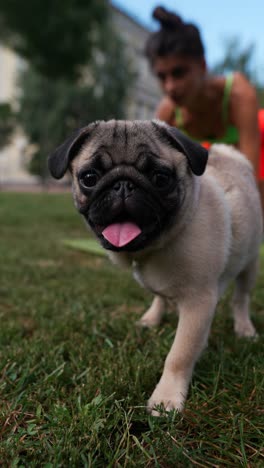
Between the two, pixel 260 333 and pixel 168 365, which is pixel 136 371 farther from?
pixel 260 333

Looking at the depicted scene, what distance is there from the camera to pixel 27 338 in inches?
98.0

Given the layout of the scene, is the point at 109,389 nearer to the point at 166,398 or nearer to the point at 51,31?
the point at 166,398

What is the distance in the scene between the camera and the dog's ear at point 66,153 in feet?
6.25

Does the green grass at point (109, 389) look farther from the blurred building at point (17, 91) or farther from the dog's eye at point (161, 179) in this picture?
the blurred building at point (17, 91)

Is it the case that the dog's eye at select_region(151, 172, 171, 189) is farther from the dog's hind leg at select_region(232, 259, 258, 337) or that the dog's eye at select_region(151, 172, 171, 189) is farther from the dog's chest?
the dog's hind leg at select_region(232, 259, 258, 337)

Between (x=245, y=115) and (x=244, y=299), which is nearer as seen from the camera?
(x=244, y=299)

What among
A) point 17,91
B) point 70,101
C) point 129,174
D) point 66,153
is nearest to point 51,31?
point 66,153

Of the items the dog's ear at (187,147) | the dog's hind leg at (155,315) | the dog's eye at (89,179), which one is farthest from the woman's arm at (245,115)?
the dog's eye at (89,179)

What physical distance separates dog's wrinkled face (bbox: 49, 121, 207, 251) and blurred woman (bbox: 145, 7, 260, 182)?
200 cm

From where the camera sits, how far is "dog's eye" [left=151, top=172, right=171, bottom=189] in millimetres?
1822

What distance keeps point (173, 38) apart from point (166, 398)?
3.10m

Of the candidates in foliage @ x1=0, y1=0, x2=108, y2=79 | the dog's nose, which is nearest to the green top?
the dog's nose

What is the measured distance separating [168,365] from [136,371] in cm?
17

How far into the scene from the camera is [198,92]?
407 cm
